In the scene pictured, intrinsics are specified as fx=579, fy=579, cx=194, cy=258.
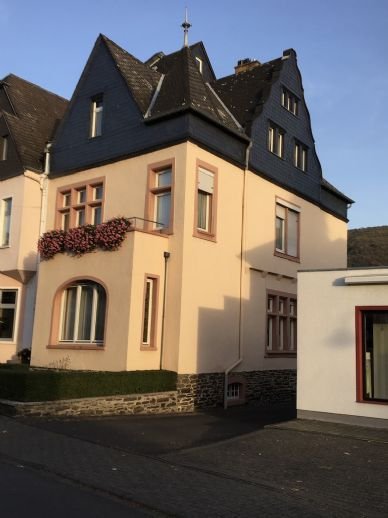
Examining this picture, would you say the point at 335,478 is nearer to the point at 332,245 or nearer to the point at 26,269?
the point at 26,269

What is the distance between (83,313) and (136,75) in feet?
27.2

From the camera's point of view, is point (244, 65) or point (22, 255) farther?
point (244, 65)

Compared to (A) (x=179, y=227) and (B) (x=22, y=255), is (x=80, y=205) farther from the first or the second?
(A) (x=179, y=227)

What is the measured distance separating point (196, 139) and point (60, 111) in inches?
394

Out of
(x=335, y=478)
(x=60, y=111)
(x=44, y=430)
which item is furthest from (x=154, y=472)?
(x=60, y=111)

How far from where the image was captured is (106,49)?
19922 mm

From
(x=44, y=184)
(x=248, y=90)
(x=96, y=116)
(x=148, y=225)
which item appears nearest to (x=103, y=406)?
(x=148, y=225)

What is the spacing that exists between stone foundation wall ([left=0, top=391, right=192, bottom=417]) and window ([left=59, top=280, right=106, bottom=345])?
7.98 ft

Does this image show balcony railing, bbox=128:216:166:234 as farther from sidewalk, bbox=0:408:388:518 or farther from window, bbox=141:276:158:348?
sidewalk, bbox=0:408:388:518

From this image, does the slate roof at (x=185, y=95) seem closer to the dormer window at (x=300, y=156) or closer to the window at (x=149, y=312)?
the dormer window at (x=300, y=156)

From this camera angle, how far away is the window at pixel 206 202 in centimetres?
1742

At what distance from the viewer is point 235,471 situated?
840 centimetres

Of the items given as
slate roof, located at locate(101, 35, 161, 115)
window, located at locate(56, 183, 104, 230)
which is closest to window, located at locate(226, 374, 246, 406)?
window, located at locate(56, 183, 104, 230)

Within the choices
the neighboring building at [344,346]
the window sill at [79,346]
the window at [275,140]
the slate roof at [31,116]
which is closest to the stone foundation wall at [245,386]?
the window sill at [79,346]
